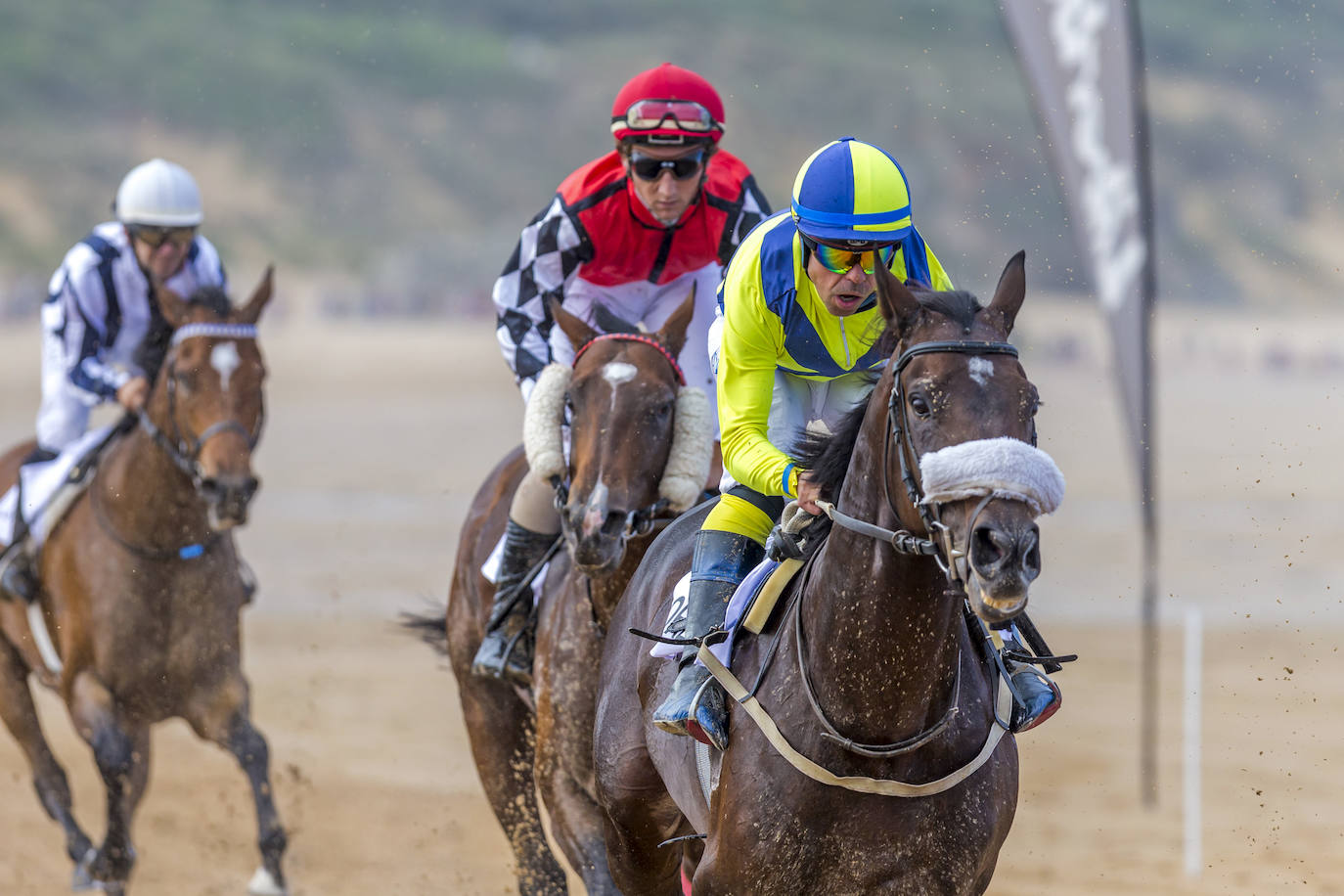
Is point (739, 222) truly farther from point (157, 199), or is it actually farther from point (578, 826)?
point (157, 199)

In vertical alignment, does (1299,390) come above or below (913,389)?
below

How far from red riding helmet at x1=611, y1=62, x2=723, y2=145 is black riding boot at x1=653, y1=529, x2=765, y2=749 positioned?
5.53ft

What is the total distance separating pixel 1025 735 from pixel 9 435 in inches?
610

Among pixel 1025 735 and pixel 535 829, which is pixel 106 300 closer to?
pixel 535 829

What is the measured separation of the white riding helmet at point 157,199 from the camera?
785 centimetres

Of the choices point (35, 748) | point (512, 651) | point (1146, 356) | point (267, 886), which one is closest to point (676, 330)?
point (512, 651)

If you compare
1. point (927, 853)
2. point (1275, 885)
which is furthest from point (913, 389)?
point (1275, 885)

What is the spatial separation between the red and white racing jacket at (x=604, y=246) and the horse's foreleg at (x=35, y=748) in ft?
11.0

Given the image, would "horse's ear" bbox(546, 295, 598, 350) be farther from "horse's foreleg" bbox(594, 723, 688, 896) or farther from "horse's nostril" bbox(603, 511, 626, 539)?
"horse's foreleg" bbox(594, 723, 688, 896)

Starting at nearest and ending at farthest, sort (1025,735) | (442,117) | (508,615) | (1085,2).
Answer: (508,615), (1085,2), (1025,735), (442,117)

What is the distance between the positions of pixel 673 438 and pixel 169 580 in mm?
3229

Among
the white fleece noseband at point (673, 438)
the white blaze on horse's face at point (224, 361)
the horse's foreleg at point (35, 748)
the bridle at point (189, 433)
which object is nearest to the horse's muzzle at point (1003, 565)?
the white fleece noseband at point (673, 438)

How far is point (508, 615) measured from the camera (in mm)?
5836

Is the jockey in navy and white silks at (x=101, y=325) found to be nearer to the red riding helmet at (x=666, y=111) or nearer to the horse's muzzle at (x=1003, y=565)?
the red riding helmet at (x=666, y=111)
